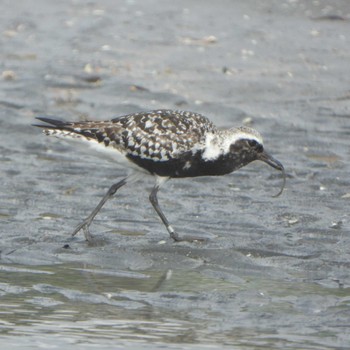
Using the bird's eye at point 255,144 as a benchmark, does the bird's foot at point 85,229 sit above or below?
below

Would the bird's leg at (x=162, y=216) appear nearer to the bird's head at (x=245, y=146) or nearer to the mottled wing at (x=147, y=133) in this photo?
the mottled wing at (x=147, y=133)

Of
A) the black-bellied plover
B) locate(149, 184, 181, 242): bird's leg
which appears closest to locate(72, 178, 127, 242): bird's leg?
the black-bellied plover

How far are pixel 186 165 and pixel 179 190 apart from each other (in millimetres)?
1676

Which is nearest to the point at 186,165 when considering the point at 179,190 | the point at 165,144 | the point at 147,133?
the point at 165,144

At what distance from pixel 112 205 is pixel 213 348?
407cm

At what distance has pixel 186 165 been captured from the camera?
36.8 ft

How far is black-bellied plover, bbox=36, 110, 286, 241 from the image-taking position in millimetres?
11141

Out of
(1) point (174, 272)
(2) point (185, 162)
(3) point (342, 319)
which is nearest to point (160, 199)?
(2) point (185, 162)

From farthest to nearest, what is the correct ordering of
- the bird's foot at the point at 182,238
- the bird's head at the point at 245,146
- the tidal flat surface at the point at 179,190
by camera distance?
the bird's head at the point at 245,146
the bird's foot at the point at 182,238
the tidal flat surface at the point at 179,190

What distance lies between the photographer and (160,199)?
12.5 m

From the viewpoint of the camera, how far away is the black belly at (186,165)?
36.7ft

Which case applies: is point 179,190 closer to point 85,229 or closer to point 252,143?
point 252,143

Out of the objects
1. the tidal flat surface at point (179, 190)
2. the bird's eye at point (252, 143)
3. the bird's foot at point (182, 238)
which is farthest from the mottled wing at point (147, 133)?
the tidal flat surface at point (179, 190)

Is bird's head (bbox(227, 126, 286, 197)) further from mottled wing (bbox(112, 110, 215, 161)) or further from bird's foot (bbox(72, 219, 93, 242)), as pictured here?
bird's foot (bbox(72, 219, 93, 242))
